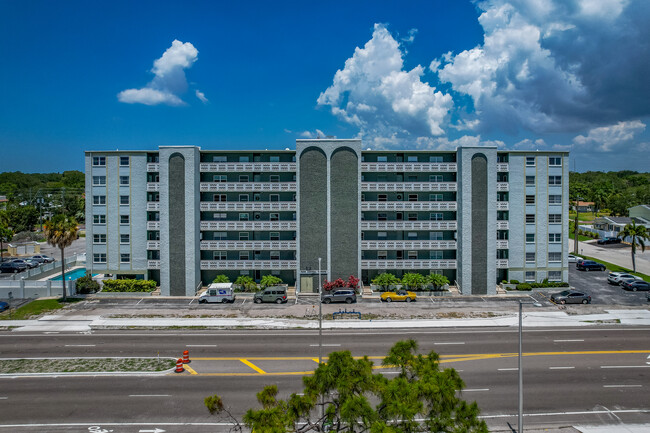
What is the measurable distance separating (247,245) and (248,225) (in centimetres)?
263

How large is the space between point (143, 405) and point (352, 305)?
2733cm

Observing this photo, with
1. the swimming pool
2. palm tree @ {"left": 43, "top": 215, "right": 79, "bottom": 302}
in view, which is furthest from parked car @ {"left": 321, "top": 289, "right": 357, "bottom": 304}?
the swimming pool

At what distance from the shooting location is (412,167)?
55.0 metres

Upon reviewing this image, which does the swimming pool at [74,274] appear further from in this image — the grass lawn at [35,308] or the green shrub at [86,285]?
the grass lawn at [35,308]

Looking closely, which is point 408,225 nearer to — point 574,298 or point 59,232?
point 574,298

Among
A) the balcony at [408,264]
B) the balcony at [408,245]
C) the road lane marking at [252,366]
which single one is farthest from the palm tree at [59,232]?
the balcony at [408,264]

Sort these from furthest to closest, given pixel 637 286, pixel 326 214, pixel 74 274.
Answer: pixel 74 274 < pixel 326 214 < pixel 637 286

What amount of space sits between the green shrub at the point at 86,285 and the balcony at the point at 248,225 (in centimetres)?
1506

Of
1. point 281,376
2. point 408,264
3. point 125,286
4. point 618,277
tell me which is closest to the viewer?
point 281,376

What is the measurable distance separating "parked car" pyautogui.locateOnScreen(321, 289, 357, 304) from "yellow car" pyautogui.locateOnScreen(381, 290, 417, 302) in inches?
154

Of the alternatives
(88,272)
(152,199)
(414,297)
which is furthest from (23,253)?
(414,297)

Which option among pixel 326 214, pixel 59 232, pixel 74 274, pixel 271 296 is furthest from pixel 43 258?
pixel 326 214

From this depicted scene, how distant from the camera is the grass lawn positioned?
4458 cm

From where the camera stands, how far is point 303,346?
116 feet
